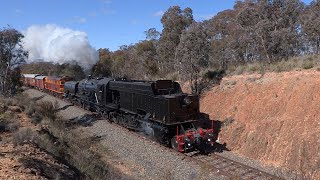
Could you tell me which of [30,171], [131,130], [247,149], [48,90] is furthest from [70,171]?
[48,90]

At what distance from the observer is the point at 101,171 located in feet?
44.5

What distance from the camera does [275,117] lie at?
1722 centimetres

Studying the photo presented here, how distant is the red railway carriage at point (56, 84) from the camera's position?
41.4 metres

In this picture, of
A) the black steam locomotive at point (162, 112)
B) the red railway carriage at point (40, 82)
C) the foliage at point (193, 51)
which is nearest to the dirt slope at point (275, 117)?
the black steam locomotive at point (162, 112)

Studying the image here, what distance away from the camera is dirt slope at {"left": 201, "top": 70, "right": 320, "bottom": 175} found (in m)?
14.6

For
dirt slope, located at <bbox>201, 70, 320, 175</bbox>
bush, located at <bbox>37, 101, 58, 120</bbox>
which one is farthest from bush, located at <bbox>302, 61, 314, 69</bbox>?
bush, located at <bbox>37, 101, 58, 120</bbox>

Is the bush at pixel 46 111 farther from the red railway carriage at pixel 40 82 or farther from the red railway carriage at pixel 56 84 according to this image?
the red railway carriage at pixel 40 82

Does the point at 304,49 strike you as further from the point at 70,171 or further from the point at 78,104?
the point at 70,171

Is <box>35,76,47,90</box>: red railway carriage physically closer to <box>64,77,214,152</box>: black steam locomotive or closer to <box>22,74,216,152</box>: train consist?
<box>22,74,216,152</box>: train consist

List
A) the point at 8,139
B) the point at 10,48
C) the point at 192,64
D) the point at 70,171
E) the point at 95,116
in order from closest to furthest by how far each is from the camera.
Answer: the point at 70,171, the point at 8,139, the point at 192,64, the point at 95,116, the point at 10,48

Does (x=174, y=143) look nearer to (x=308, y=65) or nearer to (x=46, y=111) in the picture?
(x=308, y=65)

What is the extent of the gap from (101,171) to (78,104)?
21.8 m

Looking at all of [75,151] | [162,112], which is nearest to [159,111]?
[162,112]

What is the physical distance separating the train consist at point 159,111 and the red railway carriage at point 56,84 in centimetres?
1765
